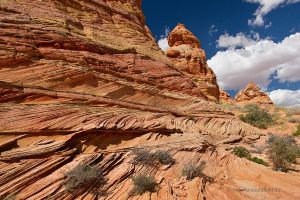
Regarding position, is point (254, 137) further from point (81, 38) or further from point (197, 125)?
point (81, 38)

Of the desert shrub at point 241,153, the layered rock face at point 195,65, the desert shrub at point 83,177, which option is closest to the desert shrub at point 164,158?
the desert shrub at point 83,177

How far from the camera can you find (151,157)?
13000 mm

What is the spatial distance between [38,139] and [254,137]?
715 inches

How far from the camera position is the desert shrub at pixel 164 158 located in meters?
13.3

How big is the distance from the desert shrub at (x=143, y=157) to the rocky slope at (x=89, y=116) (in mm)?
250

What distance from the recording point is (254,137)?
78.6 ft

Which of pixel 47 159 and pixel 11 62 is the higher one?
pixel 11 62

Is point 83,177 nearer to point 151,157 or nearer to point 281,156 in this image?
point 151,157

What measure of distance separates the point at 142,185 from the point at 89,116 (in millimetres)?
3873

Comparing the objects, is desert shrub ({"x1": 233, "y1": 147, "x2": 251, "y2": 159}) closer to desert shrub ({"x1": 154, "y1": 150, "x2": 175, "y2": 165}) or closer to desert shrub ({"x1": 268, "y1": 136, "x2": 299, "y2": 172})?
desert shrub ({"x1": 268, "y1": 136, "x2": 299, "y2": 172})

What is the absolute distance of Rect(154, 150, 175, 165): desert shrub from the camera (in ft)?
43.5

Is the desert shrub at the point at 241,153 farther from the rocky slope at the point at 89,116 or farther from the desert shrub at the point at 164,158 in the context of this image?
the desert shrub at the point at 164,158

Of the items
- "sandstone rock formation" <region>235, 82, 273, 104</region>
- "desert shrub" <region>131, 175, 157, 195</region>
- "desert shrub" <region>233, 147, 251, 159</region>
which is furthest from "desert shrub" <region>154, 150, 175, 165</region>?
Result: "sandstone rock formation" <region>235, 82, 273, 104</region>

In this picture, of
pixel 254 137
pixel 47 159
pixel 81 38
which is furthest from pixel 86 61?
pixel 254 137
